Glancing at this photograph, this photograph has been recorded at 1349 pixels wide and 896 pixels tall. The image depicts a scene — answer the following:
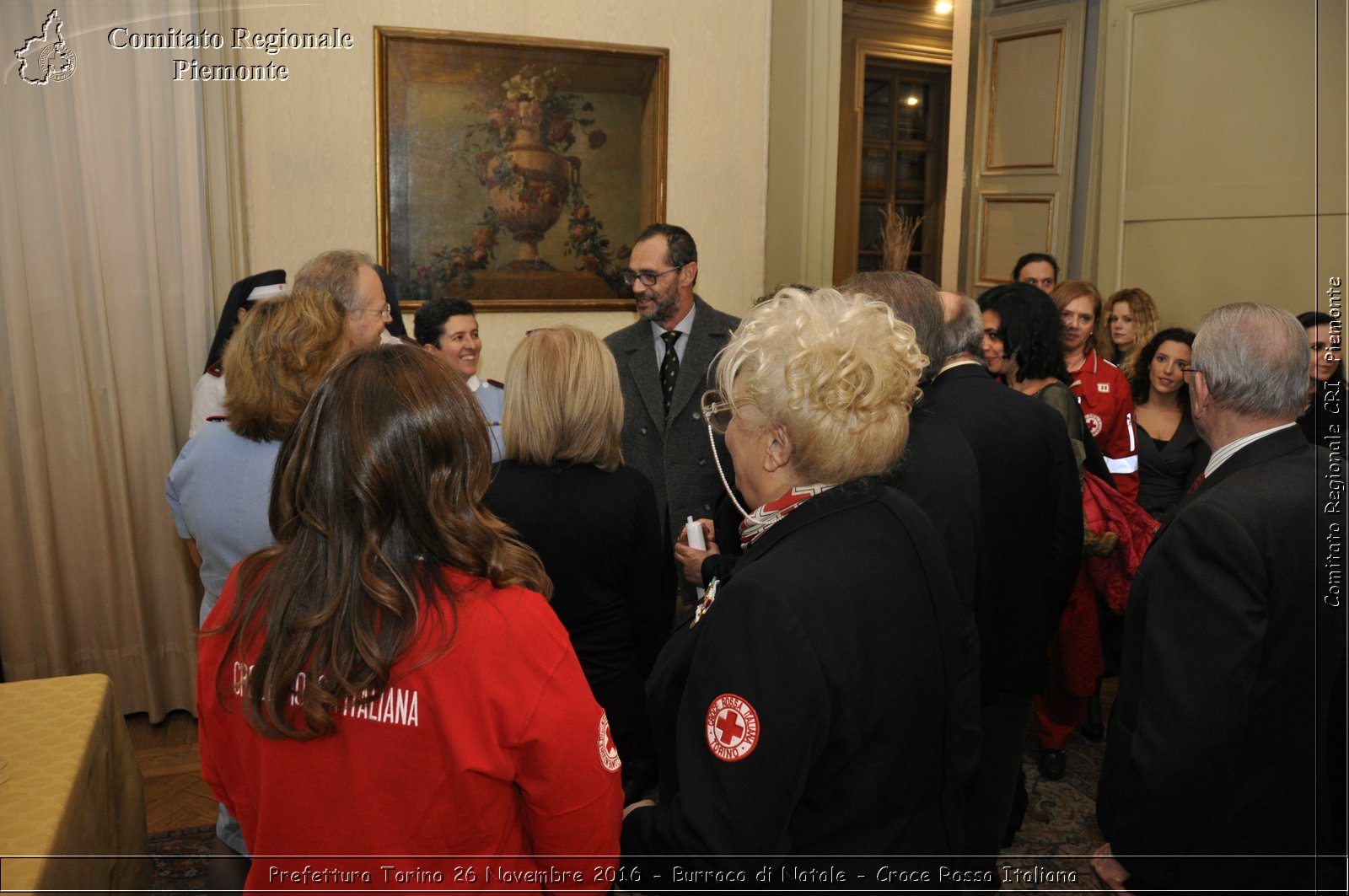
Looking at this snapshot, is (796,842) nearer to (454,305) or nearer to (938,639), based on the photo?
(938,639)

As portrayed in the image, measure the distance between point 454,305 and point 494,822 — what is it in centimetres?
292

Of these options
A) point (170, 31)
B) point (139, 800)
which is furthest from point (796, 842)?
point (170, 31)

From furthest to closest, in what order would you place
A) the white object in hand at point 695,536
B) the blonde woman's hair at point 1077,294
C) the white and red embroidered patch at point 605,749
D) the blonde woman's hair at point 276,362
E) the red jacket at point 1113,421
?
the blonde woman's hair at point 1077,294
the red jacket at point 1113,421
the white object in hand at point 695,536
the blonde woman's hair at point 276,362
the white and red embroidered patch at point 605,749

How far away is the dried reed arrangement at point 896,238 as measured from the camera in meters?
7.43

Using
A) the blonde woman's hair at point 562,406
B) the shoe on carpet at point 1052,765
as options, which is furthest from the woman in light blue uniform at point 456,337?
the shoe on carpet at point 1052,765

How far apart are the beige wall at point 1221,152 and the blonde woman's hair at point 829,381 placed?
3.31 meters

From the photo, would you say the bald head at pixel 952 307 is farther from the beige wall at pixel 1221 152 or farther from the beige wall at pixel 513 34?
the beige wall at pixel 513 34

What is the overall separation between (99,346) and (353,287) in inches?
62.0

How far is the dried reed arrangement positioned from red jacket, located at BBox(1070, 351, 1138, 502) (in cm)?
271

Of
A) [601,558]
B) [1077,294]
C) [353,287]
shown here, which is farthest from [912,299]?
[1077,294]

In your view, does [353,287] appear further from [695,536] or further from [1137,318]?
[1137,318]

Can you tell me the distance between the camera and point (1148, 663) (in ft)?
6.70

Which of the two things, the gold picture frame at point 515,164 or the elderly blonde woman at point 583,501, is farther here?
the gold picture frame at point 515,164

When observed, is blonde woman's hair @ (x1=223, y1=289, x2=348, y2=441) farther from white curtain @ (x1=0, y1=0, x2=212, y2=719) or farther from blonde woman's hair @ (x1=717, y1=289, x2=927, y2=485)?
white curtain @ (x1=0, y1=0, x2=212, y2=719)
